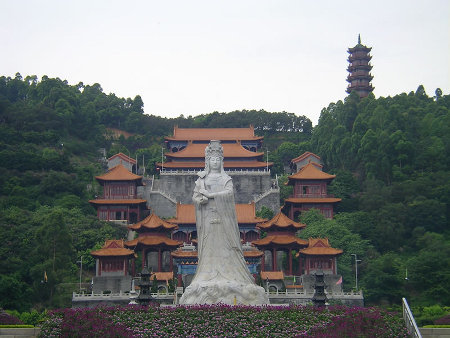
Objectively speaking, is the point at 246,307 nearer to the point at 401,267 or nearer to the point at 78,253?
the point at 401,267

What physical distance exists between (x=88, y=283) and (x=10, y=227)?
5.57 m

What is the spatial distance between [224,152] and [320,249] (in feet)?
64.6

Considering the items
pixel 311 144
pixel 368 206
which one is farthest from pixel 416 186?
pixel 311 144

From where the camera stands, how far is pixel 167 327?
745 inches

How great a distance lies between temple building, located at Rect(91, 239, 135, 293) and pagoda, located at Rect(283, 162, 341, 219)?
1324 cm

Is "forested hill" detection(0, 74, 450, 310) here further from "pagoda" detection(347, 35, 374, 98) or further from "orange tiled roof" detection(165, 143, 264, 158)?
"pagoda" detection(347, 35, 374, 98)

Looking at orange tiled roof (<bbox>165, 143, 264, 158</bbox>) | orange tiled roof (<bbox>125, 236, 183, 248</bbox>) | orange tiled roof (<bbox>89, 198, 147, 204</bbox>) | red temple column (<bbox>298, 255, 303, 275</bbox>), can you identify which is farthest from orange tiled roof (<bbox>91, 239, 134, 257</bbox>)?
orange tiled roof (<bbox>165, 143, 264, 158</bbox>)

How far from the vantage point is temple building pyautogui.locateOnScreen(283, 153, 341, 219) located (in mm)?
50312

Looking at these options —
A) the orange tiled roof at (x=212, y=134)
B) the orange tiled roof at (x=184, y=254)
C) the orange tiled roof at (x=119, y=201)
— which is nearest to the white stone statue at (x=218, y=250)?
the orange tiled roof at (x=184, y=254)

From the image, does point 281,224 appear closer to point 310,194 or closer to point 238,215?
point 238,215

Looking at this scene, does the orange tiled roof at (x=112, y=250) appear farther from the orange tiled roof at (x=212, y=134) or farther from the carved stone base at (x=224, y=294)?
the orange tiled roof at (x=212, y=134)

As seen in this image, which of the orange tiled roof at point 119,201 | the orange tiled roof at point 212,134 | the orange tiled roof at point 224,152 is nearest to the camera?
the orange tiled roof at point 119,201

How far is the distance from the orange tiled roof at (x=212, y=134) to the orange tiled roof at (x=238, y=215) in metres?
15.6

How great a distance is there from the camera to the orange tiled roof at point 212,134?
64.8 m
